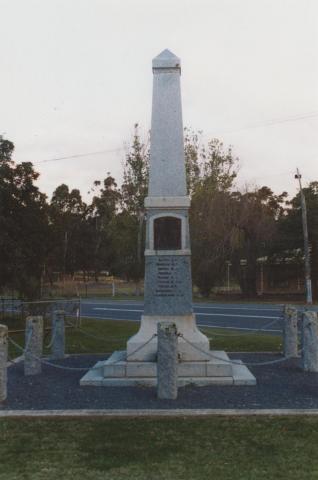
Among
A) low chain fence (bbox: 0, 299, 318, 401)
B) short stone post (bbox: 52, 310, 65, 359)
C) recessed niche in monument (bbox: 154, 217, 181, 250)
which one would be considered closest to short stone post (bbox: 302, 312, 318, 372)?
low chain fence (bbox: 0, 299, 318, 401)

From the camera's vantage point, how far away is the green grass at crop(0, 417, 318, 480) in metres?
5.23

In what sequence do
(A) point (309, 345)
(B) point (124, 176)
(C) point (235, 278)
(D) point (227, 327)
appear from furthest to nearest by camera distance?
1. (B) point (124, 176)
2. (C) point (235, 278)
3. (D) point (227, 327)
4. (A) point (309, 345)

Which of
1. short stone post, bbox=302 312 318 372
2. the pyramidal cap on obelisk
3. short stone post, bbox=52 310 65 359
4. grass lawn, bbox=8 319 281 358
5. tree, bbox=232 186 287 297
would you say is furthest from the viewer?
tree, bbox=232 186 287 297

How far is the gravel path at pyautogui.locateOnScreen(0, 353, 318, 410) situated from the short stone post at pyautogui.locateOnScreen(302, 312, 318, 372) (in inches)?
8.9

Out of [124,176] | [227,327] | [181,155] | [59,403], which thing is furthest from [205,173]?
[59,403]

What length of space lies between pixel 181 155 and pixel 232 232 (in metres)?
24.4

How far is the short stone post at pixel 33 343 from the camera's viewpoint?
10.3 m

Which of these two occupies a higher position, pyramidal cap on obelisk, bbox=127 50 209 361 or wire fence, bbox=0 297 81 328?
pyramidal cap on obelisk, bbox=127 50 209 361

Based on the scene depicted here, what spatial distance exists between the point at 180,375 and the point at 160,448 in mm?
3807

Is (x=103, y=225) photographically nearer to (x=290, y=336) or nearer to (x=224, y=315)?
(x=224, y=315)

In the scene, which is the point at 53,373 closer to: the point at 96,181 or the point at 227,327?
the point at 227,327

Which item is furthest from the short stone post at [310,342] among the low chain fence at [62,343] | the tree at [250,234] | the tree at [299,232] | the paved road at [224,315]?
the tree at [299,232]

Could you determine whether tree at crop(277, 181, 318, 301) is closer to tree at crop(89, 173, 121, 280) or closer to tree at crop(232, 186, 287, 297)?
tree at crop(232, 186, 287, 297)

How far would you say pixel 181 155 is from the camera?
10.8m
